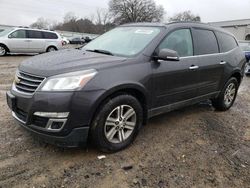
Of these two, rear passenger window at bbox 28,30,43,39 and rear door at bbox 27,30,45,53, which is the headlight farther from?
rear passenger window at bbox 28,30,43,39

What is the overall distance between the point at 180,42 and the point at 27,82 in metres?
2.48

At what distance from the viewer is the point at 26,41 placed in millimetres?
Result: 16000

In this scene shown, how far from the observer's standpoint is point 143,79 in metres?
3.79

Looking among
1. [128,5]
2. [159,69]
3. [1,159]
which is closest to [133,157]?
[159,69]

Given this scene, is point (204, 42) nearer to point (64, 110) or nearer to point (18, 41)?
point (64, 110)

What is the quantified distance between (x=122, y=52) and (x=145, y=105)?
2.81ft

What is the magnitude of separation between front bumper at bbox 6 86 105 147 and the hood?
0.33 meters

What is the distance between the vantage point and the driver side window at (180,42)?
4.26m

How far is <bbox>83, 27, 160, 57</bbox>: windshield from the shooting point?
13.4 ft

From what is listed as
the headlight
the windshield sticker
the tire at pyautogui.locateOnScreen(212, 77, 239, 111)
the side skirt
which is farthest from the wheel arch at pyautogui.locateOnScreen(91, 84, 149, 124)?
the tire at pyautogui.locateOnScreen(212, 77, 239, 111)

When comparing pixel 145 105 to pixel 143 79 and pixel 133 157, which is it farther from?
pixel 133 157

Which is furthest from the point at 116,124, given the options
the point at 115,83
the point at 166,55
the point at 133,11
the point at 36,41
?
the point at 133,11

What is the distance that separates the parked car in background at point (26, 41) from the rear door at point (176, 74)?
1330 cm

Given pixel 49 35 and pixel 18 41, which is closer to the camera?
pixel 18 41
